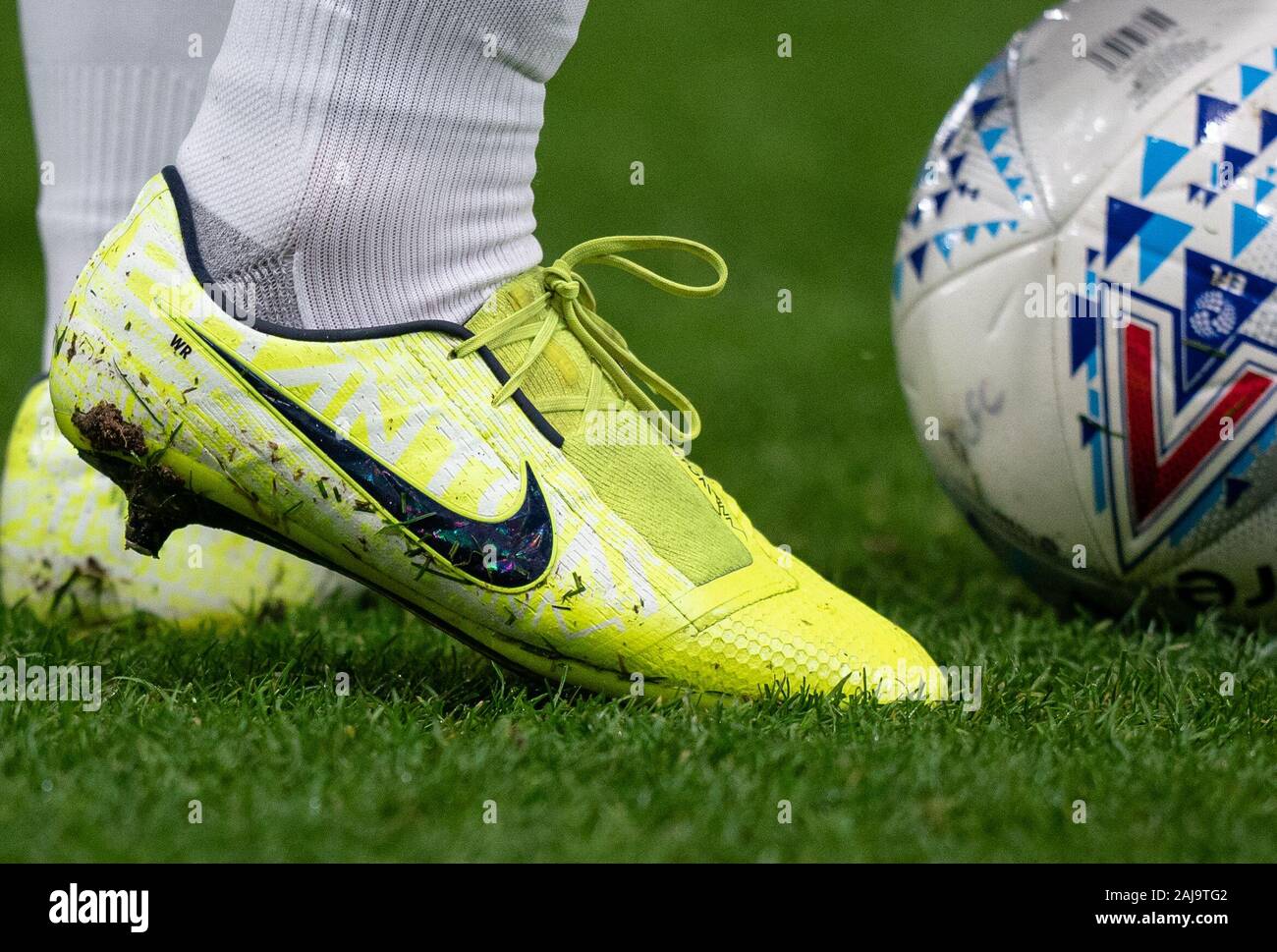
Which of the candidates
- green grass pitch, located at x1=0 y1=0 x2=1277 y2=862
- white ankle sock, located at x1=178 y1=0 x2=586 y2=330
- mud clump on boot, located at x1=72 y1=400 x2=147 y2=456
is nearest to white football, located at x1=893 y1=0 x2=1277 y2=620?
green grass pitch, located at x1=0 y1=0 x2=1277 y2=862

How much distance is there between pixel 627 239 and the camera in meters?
1.91

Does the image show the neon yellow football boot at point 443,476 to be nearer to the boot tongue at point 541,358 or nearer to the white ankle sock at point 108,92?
the boot tongue at point 541,358

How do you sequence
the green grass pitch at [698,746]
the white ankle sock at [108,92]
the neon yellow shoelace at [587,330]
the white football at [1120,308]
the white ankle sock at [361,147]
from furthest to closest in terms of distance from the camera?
the white ankle sock at [108,92], the white football at [1120,308], the neon yellow shoelace at [587,330], the white ankle sock at [361,147], the green grass pitch at [698,746]

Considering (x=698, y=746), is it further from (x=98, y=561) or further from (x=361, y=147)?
(x=98, y=561)

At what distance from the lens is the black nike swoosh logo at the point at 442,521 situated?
1.68 meters

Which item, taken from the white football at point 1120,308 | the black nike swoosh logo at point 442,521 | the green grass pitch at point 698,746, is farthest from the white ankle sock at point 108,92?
the white football at point 1120,308

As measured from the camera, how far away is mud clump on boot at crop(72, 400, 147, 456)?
1.70 metres

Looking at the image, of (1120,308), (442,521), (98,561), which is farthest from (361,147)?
(1120,308)

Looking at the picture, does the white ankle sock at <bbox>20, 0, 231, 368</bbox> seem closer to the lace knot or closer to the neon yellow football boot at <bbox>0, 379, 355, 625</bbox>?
the neon yellow football boot at <bbox>0, 379, 355, 625</bbox>

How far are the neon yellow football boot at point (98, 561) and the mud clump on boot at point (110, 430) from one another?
560 millimetres

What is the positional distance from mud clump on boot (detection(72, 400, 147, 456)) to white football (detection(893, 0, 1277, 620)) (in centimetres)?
112

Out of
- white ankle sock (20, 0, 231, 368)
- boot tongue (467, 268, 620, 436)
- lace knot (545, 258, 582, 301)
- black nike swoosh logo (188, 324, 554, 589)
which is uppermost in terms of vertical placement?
white ankle sock (20, 0, 231, 368)

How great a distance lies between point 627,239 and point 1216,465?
0.82 m

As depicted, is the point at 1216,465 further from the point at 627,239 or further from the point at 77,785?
the point at 77,785
